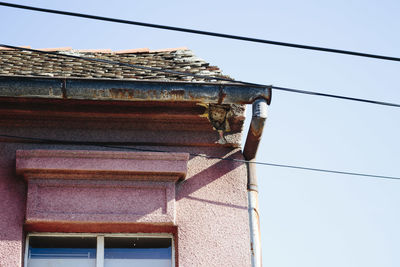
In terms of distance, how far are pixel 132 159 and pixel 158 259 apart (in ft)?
2.91

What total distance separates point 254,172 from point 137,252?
1.26 metres

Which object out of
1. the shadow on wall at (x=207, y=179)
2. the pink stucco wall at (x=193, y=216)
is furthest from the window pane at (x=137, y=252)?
the shadow on wall at (x=207, y=179)

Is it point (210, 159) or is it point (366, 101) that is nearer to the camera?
point (366, 101)

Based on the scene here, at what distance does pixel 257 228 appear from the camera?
6664 millimetres

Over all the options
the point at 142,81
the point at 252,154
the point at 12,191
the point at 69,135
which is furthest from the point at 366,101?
the point at 12,191

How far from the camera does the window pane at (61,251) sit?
6.48 metres

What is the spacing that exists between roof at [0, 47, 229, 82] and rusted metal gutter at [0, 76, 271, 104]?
14.0 inches

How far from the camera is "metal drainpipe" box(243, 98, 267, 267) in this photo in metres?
6.55

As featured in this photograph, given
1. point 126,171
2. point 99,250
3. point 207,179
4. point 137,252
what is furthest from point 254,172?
point 99,250

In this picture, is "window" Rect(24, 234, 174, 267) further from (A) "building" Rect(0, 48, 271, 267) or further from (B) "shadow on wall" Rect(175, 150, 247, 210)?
(B) "shadow on wall" Rect(175, 150, 247, 210)

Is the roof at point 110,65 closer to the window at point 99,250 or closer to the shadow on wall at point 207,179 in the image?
the shadow on wall at point 207,179

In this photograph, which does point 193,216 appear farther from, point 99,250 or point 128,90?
point 128,90

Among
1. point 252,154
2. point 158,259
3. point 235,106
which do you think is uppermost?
point 235,106

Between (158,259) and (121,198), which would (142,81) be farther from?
(158,259)
